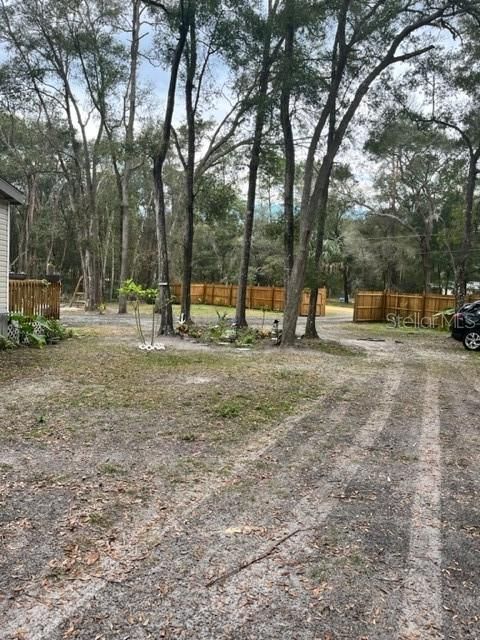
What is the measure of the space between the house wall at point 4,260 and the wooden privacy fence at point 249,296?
610 inches

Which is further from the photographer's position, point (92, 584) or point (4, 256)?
point (4, 256)

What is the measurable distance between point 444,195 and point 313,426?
83.7 ft

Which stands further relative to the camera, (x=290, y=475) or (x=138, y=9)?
(x=138, y=9)

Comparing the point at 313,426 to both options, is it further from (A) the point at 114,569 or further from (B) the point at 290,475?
(A) the point at 114,569

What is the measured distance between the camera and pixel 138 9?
57.0 ft

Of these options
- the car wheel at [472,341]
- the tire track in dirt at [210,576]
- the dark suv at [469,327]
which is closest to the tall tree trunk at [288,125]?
the dark suv at [469,327]

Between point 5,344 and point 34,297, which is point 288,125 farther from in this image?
point 5,344

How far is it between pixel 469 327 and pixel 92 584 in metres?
11.9

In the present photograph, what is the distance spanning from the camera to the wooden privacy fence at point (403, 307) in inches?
768

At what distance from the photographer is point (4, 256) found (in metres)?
9.25

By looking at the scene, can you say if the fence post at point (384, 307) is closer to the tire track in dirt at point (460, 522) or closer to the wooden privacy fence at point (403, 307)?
the wooden privacy fence at point (403, 307)

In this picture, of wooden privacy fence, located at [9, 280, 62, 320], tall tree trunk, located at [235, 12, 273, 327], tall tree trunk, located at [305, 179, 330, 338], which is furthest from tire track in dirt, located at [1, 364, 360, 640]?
tall tree trunk, located at [235, 12, 273, 327]

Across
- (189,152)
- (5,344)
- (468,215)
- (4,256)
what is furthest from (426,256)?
(5,344)

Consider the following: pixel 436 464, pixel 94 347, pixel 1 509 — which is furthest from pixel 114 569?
pixel 94 347
